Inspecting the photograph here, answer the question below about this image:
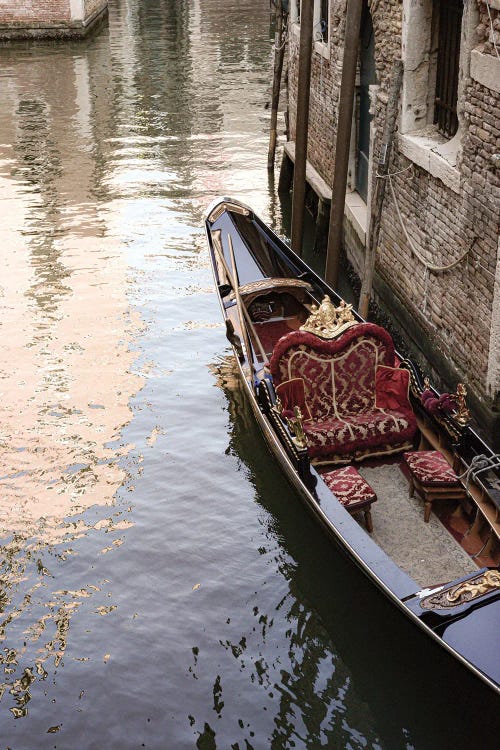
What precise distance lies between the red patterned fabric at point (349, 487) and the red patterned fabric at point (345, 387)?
0.90 ft

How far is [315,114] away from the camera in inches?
372

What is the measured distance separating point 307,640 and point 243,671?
1.09 feet

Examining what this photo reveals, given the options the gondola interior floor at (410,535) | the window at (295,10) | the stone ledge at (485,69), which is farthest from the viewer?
the window at (295,10)

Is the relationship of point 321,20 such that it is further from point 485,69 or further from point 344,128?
point 485,69

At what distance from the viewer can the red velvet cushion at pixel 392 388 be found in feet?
15.9

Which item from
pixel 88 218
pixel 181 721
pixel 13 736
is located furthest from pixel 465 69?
pixel 88 218

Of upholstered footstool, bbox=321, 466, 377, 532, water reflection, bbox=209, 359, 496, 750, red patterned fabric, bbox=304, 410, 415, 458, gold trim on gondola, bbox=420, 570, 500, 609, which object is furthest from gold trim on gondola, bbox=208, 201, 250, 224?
gold trim on gondola, bbox=420, 570, 500, 609

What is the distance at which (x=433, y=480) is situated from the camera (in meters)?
4.25

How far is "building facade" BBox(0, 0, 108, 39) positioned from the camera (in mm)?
19688

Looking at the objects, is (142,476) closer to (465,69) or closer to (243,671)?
(243,671)

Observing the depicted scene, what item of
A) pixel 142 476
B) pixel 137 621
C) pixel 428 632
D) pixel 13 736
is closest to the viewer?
pixel 428 632

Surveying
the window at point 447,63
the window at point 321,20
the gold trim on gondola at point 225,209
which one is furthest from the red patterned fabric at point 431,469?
the window at point 321,20

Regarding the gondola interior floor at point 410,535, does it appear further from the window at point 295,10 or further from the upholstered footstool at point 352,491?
the window at point 295,10

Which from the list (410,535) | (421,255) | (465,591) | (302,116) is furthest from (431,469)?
(302,116)
